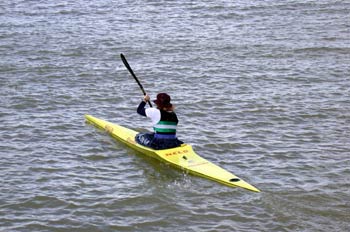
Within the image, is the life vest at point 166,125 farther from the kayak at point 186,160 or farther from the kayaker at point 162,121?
the kayak at point 186,160

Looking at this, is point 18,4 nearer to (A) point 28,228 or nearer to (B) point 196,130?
(B) point 196,130

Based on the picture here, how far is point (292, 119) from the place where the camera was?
15.2 m

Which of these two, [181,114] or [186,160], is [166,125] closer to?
[186,160]

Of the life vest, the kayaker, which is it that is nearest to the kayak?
the kayaker

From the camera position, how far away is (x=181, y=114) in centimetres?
1563

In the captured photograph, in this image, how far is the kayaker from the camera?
1261cm

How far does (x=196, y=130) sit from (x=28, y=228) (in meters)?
5.40

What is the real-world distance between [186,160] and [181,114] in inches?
129

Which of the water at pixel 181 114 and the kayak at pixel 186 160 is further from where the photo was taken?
the kayak at pixel 186 160

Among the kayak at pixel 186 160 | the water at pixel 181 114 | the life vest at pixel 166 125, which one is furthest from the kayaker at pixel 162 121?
the water at pixel 181 114

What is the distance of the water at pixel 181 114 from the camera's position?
35.2 feet

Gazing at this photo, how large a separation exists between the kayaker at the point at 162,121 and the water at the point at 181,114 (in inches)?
16.2

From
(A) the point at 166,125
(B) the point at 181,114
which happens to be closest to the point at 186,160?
(A) the point at 166,125

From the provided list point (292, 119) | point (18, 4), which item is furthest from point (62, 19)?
point (292, 119)
